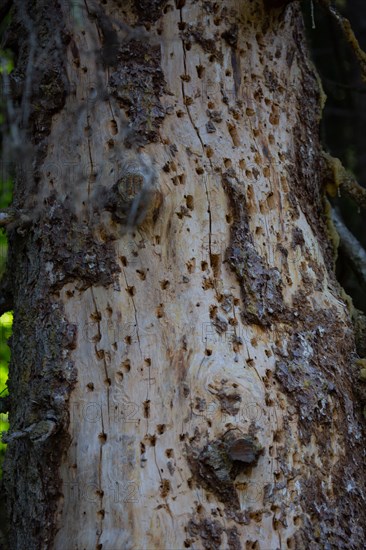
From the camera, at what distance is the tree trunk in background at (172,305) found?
2.34 meters

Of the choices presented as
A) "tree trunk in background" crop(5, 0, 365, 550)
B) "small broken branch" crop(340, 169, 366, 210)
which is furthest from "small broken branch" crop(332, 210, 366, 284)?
"tree trunk in background" crop(5, 0, 365, 550)

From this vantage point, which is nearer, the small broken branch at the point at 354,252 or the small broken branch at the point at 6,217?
the small broken branch at the point at 6,217

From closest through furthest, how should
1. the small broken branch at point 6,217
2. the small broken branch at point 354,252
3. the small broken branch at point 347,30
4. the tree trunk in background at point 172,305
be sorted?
1. the tree trunk in background at point 172,305
2. the small broken branch at point 6,217
3. the small broken branch at point 347,30
4. the small broken branch at point 354,252

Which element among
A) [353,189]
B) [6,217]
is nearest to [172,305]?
[6,217]

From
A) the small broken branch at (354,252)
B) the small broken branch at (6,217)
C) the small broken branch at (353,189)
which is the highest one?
the small broken branch at (353,189)

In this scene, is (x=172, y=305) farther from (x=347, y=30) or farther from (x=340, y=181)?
(x=347, y=30)

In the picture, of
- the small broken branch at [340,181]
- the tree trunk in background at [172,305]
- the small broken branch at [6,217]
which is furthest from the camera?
the small broken branch at [340,181]

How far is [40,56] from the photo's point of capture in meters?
2.84

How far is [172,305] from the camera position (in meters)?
2.51

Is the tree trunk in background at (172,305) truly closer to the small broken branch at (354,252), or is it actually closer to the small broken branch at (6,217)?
the small broken branch at (6,217)

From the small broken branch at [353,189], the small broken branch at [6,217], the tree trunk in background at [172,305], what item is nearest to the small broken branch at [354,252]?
the small broken branch at [353,189]

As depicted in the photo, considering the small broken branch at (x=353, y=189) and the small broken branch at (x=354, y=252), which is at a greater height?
the small broken branch at (x=353, y=189)

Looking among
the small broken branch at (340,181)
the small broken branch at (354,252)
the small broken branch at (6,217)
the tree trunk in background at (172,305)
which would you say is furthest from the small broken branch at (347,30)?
the small broken branch at (6,217)

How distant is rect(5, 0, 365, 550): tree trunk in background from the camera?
2336mm
